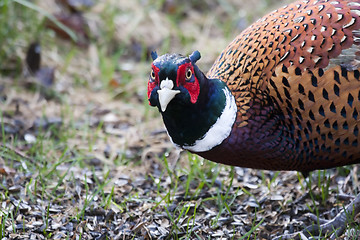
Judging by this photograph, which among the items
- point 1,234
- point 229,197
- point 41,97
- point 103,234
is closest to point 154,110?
point 41,97

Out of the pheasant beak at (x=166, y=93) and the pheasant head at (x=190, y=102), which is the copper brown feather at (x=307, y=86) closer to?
the pheasant head at (x=190, y=102)

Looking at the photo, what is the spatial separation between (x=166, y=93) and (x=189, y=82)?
172 millimetres

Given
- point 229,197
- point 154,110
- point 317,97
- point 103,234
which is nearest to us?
point 317,97

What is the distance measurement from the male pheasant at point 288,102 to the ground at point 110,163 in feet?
1.68

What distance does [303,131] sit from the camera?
320cm

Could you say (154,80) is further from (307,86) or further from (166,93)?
(307,86)

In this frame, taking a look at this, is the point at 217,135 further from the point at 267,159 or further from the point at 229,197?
the point at 229,197

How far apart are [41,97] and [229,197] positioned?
2.24m

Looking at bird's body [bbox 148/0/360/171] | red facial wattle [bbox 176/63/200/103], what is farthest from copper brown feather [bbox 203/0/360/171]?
red facial wattle [bbox 176/63/200/103]

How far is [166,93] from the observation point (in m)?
2.83

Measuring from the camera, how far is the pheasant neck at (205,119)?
306cm

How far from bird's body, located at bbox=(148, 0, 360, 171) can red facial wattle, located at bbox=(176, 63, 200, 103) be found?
1 cm

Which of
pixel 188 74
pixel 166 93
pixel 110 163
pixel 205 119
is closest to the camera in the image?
pixel 166 93

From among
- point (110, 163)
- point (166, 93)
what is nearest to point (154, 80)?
point (166, 93)
